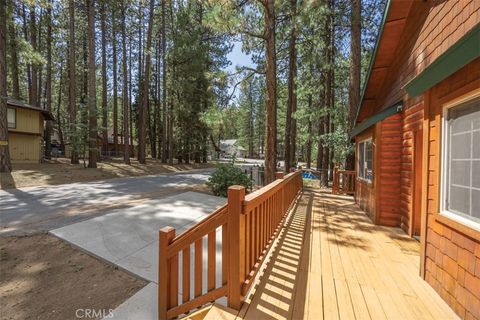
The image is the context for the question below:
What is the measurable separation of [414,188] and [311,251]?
2307 millimetres

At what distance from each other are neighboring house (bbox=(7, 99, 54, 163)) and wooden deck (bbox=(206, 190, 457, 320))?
787 inches

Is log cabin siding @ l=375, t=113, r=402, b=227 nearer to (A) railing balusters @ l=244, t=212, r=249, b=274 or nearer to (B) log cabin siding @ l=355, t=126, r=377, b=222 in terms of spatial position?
(B) log cabin siding @ l=355, t=126, r=377, b=222

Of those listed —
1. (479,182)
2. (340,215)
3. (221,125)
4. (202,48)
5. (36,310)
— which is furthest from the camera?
(202,48)

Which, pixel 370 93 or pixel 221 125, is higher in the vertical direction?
pixel 370 93

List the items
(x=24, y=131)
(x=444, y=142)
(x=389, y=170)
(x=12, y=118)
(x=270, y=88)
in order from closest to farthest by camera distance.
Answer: (x=444, y=142)
(x=389, y=170)
(x=270, y=88)
(x=12, y=118)
(x=24, y=131)

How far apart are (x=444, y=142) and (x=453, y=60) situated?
→ 0.82 m

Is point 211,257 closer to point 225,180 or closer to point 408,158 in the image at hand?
point 408,158

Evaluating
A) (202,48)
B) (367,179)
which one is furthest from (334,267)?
(202,48)

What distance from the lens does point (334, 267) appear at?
10.7 ft

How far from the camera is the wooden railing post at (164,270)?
96.0 inches

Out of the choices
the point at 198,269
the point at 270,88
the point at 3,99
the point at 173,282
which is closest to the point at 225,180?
the point at 270,88

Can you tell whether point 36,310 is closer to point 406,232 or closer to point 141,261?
point 141,261

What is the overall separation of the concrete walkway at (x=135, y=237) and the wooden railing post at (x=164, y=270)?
0.37 metres

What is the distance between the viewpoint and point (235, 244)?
2152 millimetres
